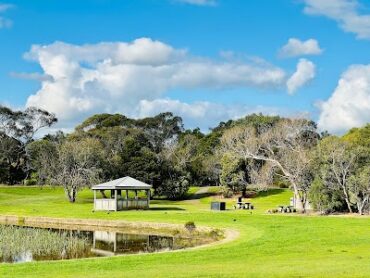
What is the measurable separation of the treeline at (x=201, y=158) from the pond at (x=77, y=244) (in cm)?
1622

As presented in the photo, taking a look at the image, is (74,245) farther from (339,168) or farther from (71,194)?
(71,194)

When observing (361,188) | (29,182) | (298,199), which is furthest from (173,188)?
(29,182)

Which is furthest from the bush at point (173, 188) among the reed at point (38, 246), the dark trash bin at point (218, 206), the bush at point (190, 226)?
the reed at point (38, 246)

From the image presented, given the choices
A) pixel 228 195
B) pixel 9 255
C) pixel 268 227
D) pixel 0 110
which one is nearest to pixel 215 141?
pixel 228 195

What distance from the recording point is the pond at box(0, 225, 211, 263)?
26.3 meters

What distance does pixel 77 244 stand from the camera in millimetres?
30047

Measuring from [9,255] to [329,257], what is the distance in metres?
14.4

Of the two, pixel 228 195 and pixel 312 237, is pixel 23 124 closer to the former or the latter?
pixel 228 195

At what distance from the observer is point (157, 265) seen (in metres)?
18.1

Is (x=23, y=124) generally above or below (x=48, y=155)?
above

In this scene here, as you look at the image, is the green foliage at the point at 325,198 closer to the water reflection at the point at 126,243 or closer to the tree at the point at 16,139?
the water reflection at the point at 126,243

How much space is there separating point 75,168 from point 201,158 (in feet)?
95.2

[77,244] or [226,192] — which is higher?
Answer: [226,192]

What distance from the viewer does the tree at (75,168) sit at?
6588 centimetres
